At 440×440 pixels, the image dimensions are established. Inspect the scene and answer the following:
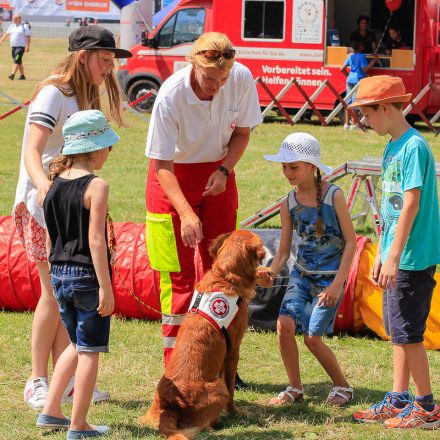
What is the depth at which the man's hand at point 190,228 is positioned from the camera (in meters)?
4.59

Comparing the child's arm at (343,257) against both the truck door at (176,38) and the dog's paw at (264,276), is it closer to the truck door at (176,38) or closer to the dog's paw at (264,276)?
the dog's paw at (264,276)

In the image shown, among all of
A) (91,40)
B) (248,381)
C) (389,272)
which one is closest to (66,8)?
(248,381)

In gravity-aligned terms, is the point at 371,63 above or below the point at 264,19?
below

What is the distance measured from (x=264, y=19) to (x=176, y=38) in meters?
1.98

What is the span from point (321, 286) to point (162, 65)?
14814 mm

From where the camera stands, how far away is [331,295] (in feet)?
16.0

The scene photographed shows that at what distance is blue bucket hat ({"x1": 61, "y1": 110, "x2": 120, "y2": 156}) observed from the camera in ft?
14.1

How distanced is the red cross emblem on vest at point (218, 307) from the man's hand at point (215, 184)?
606 millimetres

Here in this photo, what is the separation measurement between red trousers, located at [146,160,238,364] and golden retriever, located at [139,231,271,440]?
29cm

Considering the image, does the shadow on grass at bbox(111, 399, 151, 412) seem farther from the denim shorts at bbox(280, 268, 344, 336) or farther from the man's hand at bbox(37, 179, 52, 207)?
the man's hand at bbox(37, 179, 52, 207)

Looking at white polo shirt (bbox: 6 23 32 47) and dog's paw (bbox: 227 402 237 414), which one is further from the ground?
white polo shirt (bbox: 6 23 32 47)

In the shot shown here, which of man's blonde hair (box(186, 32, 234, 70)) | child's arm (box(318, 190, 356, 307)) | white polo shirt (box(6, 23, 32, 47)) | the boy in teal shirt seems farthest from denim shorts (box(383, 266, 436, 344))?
white polo shirt (box(6, 23, 32, 47))

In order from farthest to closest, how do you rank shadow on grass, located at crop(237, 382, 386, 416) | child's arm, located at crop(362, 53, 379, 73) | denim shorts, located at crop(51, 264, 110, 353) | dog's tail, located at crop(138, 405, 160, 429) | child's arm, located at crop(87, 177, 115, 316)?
child's arm, located at crop(362, 53, 379, 73)
shadow on grass, located at crop(237, 382, 386, 416)
dog's tail, located at crop(138, 405, 160, 429)
denim shorts, located at crop(51, 264, 110, 353)
child's arm, located at crop(87, 177, 115, 316)

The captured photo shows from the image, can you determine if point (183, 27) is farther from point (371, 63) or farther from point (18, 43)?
point (18, 43)
